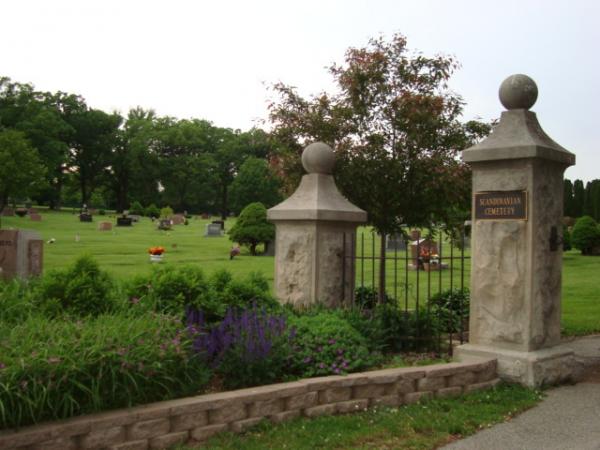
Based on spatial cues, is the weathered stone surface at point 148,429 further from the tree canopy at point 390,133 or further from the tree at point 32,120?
the tree at point 32,120

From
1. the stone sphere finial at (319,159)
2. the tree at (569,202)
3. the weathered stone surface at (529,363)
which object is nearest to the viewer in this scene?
the weathered stone surface at (529,363)

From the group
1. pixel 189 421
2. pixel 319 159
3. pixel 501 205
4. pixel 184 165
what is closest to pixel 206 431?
pixel 189 421

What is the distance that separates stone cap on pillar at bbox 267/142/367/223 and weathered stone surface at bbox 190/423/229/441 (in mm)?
2794

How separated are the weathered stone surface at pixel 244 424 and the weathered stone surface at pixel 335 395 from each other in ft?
1.80

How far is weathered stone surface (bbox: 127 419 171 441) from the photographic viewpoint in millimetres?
3650

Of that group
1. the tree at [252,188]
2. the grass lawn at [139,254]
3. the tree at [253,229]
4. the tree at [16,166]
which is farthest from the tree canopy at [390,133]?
the tree at [252,188]

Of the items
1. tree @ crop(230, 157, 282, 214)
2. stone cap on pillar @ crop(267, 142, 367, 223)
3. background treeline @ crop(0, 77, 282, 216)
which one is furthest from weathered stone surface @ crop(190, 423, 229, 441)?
tree @ crop(230, 157, 282, 214)

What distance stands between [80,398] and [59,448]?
34cm

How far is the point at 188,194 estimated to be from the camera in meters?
70.2

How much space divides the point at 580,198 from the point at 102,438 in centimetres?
5303

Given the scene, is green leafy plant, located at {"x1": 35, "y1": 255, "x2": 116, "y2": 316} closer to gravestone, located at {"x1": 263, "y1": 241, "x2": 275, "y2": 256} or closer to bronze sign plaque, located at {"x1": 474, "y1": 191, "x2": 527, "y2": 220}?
bronze sign plaque, located at {"x1": 474, "y1": 191, "x2": 527, "y2": 220}

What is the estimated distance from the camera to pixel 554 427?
431 centimetres

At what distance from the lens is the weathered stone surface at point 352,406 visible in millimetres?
4492

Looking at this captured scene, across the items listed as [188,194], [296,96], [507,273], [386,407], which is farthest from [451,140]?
[188,194]
